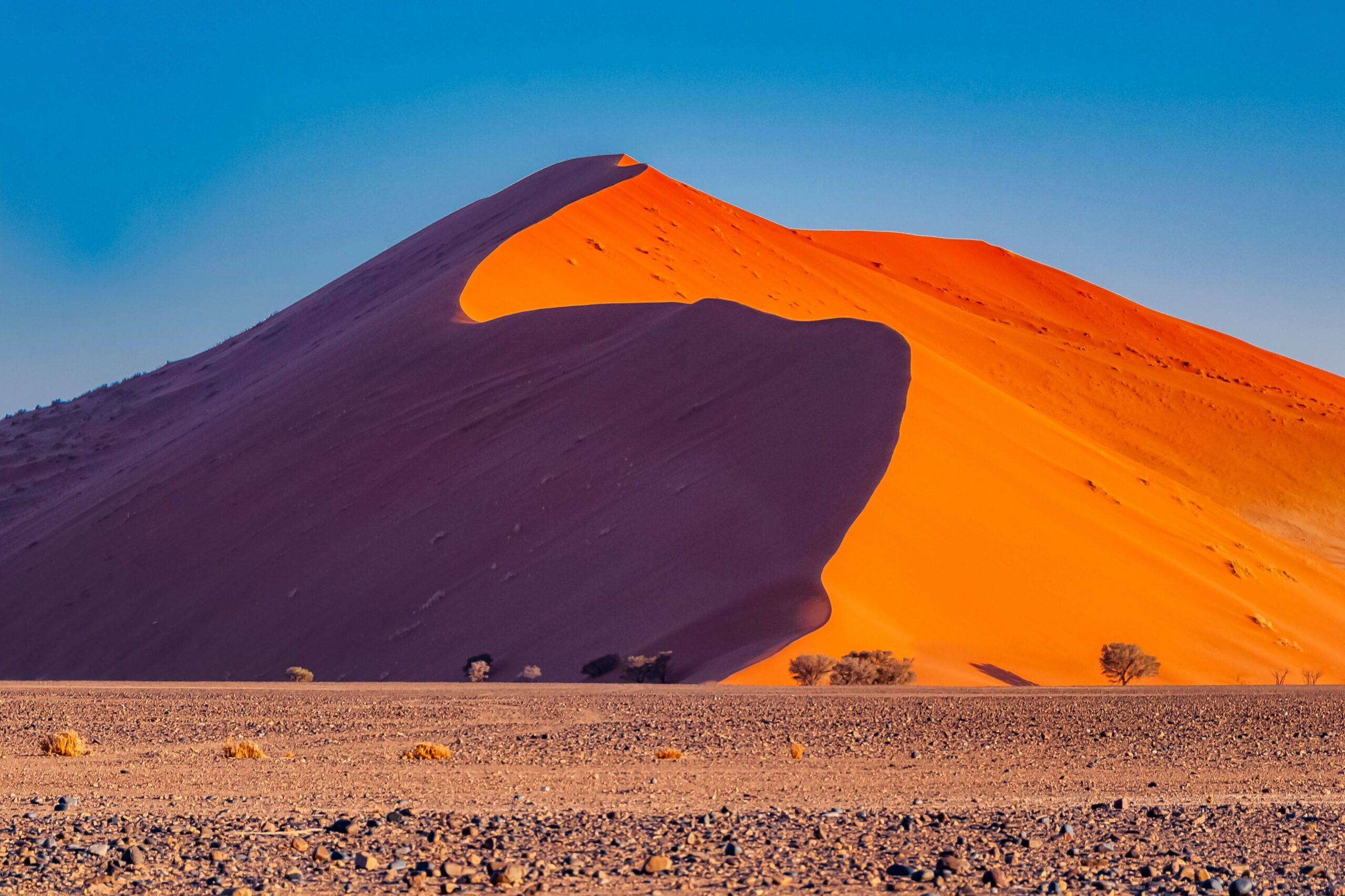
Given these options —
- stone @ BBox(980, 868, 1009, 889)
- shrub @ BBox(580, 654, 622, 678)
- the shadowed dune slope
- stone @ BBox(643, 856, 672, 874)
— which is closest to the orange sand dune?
the shadowed dune slope

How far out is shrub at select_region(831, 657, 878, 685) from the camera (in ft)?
64.3

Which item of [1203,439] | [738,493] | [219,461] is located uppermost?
[219,461]

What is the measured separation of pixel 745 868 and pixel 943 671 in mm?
15348

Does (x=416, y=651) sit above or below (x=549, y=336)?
below

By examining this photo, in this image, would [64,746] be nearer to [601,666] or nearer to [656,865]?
[656,865]

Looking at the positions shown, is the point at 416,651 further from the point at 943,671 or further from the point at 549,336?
the point at 549,336

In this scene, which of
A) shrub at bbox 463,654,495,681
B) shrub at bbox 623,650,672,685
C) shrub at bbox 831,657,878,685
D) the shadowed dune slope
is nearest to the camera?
shrub at bbox 831,657,878,685

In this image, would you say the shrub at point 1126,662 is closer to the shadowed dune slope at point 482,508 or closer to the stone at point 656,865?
the shadowed dune slope at point 482,508

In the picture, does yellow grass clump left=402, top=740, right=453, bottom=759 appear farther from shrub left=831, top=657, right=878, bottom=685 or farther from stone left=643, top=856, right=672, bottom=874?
shrub left=831, top=657, right=878, bottom=685

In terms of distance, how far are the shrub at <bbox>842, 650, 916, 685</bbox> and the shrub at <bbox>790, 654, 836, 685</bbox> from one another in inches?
15.9

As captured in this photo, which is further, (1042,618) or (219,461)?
(219,461)

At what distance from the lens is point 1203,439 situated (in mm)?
59250

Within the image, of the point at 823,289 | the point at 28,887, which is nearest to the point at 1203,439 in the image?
the point at 823,289

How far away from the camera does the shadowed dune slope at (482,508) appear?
2564 centimetres
